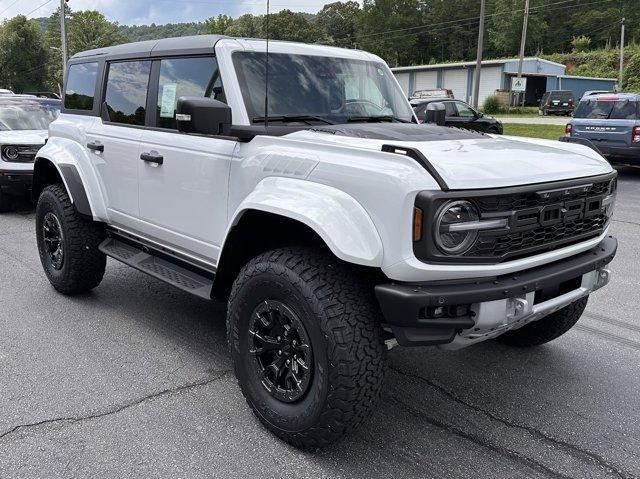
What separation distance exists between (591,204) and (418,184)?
1.18 m

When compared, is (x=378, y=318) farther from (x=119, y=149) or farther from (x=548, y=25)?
(x=548, y=25)

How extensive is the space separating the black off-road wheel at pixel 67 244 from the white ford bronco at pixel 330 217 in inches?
18.7

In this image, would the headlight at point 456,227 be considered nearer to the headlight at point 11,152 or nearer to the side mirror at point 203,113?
the side mirror at point 203,113

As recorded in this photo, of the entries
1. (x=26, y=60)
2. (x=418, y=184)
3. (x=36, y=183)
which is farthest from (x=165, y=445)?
(x=26, y=60)

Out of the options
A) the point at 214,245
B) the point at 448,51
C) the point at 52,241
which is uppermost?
the point at 448,51

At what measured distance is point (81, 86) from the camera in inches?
205

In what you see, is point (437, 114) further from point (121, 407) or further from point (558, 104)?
point (558, 104)

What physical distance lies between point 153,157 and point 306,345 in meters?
1.84

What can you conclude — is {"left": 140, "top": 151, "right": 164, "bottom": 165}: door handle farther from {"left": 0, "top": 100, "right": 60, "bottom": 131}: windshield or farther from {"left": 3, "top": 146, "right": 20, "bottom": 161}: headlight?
{"left": 0, "top": 100, "right": 60, "bottom": 131}: windshield

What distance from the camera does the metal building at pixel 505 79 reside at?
176 feet

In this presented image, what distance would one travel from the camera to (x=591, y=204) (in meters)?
3.14

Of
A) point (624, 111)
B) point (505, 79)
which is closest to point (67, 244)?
point (624, 111)

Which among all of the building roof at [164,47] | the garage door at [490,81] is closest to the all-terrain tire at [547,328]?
the building roof at [164,47]

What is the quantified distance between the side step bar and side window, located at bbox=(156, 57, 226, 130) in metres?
0.92
